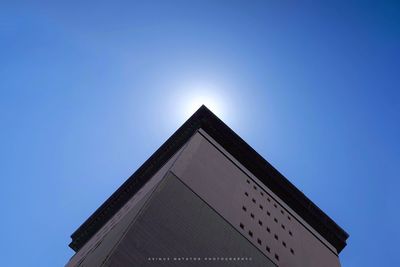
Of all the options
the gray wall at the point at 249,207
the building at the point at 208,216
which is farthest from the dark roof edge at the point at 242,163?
the gray wall at the point at 249,207

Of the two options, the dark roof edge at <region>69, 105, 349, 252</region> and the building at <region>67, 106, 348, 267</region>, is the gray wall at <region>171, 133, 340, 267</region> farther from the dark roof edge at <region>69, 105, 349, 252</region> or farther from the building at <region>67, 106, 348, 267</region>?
the dark roof edge at <region>69, 105, 349, 252</region>

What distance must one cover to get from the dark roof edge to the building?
0.20 ft

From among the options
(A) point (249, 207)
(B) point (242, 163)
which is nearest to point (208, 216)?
(A) point (249, 207)

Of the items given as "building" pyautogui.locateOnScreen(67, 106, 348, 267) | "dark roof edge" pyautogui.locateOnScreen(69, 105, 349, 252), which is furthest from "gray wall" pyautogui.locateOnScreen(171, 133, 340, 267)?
"dark roof edge" pyautogui.locateOnScreen(69, 105, 349, 252)

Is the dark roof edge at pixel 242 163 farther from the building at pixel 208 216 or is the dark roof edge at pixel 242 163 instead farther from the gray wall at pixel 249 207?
the gray wall at pixel 249 207

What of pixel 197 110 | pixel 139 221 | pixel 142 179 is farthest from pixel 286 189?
pixel 139 221

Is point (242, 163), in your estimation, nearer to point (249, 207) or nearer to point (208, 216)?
point (249, 207)

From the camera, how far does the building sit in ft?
43.6

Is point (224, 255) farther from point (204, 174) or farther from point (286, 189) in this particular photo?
point (286, 189)

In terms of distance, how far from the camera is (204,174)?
19016 mm

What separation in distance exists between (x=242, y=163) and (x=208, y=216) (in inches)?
388

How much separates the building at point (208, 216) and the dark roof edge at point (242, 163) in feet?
0.20

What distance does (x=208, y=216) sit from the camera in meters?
16.0

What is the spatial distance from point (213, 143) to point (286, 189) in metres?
6.08
